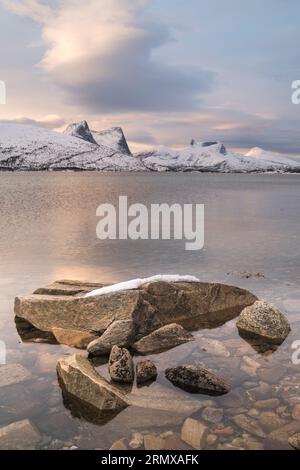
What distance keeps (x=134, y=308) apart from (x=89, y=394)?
4.28 metres

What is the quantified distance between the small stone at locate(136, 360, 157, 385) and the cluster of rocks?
22 millimetres

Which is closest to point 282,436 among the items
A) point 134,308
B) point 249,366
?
point 249,366

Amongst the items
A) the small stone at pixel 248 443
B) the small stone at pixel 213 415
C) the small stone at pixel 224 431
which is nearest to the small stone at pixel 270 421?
the small stone at pixel 248 443

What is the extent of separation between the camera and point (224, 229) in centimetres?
4356

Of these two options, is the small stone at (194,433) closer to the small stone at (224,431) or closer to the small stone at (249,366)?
the small stone at (224,431)

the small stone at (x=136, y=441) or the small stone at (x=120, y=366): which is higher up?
the small stone at (x=120, y=366)

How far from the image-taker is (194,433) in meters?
8.37

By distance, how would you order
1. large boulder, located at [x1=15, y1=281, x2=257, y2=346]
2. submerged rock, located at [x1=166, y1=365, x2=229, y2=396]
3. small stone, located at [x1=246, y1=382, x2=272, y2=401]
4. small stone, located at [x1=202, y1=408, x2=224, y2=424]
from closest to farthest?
1. small stone, located at [x1=202, y1=408, x2=224, y2=424]
2. small stone, located at [x1=246, y1=382, x2=272, y2=401]
3. submerged rock, located at [x1=166, y1=365, x2=229, y2=396]
4. large boulder, located at [x1=15, y1=281, x2=257, y2=346]

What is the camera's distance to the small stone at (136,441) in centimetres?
811

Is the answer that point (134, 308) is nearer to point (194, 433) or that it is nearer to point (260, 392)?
point (260, 392)

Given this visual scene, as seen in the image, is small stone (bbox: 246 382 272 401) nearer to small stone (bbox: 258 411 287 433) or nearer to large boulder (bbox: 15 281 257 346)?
small stone (bbox: 258 411 287 433)

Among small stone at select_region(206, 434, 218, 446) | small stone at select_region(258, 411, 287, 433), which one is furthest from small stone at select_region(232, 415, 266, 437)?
small stone at select_region(206, 434, 218, 446)

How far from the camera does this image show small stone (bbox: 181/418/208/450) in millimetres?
8156

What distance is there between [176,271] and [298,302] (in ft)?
25.6
